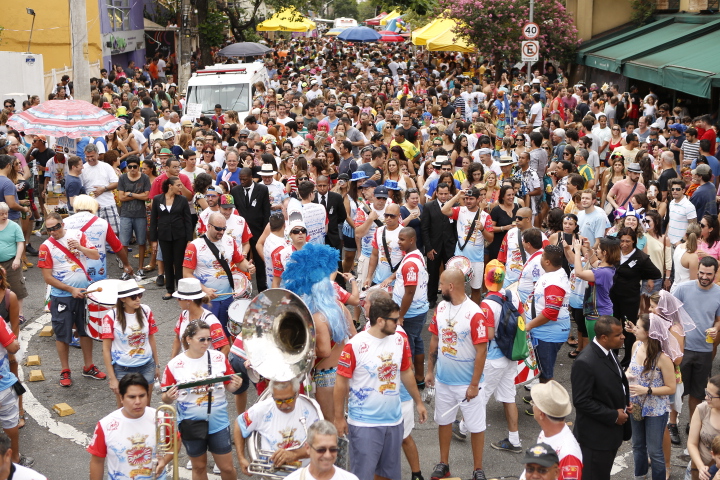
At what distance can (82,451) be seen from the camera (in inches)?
296

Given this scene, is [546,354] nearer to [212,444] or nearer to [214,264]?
[212,444]

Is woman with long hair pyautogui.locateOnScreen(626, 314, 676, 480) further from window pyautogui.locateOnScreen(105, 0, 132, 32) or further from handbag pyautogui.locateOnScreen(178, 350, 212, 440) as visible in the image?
window pyautogui.locateOnScreen(105, 0, 132, 32)

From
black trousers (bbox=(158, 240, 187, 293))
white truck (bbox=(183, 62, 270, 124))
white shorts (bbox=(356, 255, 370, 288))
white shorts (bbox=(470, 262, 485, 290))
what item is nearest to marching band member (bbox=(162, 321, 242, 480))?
white shorts (bbox=(356, 255, 370, 288))

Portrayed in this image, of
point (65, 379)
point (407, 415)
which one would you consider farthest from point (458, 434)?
point (65, 379)

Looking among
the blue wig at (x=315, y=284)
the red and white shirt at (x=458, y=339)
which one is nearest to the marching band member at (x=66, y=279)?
the blue wig at (x=315, y=284)

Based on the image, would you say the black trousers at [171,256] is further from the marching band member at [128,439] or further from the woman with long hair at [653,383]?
the woman with long hair at [653,383]

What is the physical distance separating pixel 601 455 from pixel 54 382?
5.92 m

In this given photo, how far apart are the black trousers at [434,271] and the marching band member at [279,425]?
540cm

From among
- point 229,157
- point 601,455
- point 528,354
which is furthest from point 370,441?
point 229,157

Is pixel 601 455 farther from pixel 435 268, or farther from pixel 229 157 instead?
pixel 229 157

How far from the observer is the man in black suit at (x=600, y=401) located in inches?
239

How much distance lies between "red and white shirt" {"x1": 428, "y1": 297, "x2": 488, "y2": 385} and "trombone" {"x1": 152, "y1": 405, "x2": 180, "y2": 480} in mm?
2328

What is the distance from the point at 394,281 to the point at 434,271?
2132mm

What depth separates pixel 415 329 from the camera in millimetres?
8375
